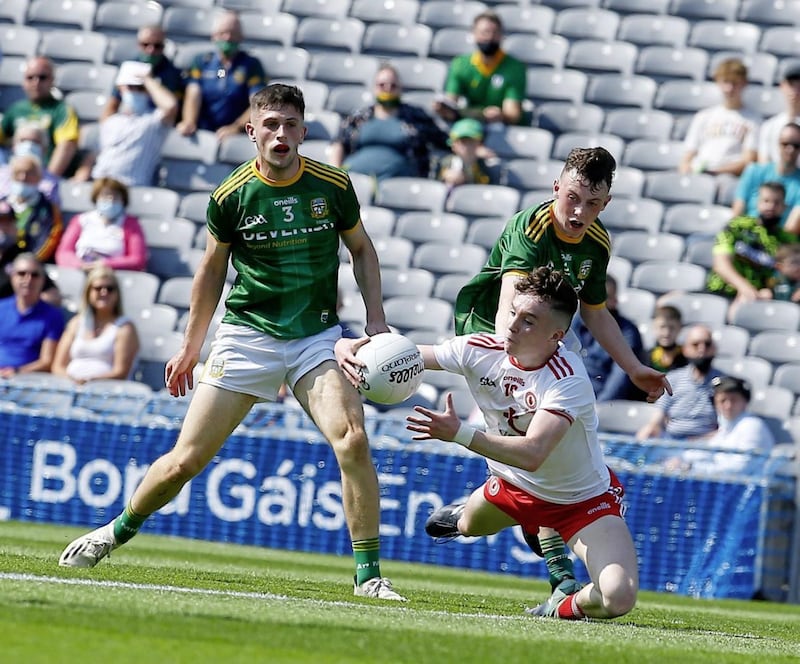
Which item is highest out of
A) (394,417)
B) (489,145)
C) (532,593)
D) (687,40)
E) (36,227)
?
(687,40)

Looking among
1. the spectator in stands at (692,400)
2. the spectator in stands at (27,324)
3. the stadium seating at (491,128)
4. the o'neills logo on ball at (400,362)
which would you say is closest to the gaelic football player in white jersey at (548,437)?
the o'neills logo on ball at (400,362)

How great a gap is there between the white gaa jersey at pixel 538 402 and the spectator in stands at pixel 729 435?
14.6 ft

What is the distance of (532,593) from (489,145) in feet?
23.4

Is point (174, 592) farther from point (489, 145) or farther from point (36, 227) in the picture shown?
point (489, 145)

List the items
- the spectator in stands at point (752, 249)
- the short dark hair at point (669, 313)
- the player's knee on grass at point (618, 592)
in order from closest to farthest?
the player's knee on grass at point (618, 592), the short dark hair at point (669, 313), the spectator in stands at point (752, 249)

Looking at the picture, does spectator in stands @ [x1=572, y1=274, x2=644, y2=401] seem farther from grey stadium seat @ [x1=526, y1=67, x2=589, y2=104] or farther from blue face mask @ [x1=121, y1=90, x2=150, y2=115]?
blue face mask @ [x1=121, y1=90, x2=150, y2=115]

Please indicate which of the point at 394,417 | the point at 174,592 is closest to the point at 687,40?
the point at 394,417

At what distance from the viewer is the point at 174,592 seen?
6375mm

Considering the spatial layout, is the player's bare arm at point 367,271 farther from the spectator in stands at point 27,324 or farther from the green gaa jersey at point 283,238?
the spectator in stands at point 27,324

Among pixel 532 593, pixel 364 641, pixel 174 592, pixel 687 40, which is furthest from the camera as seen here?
pixel 687 40

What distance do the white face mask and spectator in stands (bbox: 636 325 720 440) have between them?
6681 millimetres

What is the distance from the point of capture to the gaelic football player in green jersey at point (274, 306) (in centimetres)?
697

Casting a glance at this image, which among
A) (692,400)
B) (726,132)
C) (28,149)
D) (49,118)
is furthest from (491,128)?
(692,400)

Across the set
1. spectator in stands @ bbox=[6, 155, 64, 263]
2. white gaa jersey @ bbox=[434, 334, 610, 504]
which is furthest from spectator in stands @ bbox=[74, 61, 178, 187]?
white gaa jersey @ bbox=[434, 334, 610, 504]
